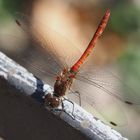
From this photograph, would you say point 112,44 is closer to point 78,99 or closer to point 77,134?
point 78,99

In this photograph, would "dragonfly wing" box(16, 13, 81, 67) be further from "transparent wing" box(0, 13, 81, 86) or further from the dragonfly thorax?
the dragonfly thorax

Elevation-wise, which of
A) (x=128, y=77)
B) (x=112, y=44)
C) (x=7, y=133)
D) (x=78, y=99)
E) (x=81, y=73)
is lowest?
(x=7, y=133)

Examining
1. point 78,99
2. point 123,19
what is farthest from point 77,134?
point 123,19

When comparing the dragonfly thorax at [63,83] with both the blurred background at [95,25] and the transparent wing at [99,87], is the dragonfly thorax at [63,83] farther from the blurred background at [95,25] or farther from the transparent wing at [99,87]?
the blurred background at [95,25]

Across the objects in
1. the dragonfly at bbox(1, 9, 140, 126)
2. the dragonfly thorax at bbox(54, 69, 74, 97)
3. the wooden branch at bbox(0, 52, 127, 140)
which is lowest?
the wooden branch at bbox(0, 52, 127, 140)

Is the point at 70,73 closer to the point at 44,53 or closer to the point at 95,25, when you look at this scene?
the point at 44,53

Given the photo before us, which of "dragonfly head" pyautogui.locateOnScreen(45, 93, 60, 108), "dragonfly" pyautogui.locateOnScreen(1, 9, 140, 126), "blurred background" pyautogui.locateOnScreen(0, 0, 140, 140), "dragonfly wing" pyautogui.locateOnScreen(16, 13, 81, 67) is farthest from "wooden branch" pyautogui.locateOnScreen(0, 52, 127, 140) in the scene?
"blurred background" pyautogui.locateOnScreen(0, 0, 140, 140)

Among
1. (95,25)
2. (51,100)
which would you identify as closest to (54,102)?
(51,100)

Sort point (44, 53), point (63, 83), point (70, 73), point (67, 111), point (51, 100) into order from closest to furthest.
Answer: point (67, 111) → point (51, 100) → point (63, 83) → point (70, 73) → point (44, 53)

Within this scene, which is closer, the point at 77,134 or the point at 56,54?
the point at 77,134
